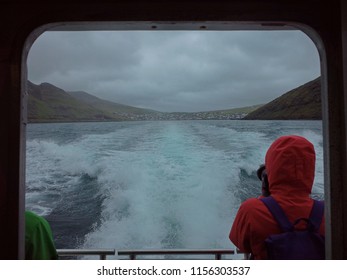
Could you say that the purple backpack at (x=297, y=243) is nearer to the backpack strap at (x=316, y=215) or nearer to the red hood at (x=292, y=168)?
the backpack strap at (x=316, y=215)

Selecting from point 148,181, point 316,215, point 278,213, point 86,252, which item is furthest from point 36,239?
point 148,181

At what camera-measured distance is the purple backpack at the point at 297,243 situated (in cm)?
114

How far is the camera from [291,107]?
11.6 m

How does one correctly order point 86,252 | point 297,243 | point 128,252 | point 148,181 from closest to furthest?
point 297,243 → point 86,252 → point 128,252 → point 148,181

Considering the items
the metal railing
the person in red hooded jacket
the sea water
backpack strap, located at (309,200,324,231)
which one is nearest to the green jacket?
the person in red hooded jacket

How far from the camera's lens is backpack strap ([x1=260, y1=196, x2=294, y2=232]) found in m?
1.18

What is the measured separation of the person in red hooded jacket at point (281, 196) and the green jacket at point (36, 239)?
0.70 m

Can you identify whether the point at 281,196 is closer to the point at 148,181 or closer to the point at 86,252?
the point at 86,252

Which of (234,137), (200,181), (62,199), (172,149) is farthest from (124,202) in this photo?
(234,137)

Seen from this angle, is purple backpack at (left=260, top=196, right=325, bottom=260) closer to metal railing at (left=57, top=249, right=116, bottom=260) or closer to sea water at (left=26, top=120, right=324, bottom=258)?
metal railing at (left=57, top=249, right=116, bottom=260)

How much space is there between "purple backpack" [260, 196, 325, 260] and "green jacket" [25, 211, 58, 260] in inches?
31.9

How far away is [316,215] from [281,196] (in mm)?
131

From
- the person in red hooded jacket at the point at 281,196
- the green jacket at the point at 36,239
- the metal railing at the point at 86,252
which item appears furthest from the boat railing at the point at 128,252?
the person in red hooded jacket at the point at 281,196

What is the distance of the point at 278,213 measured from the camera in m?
1.21
